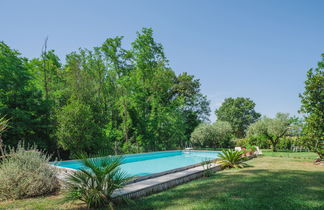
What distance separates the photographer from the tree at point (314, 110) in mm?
9164

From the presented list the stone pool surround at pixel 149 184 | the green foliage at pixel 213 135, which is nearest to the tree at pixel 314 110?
the stone pool surround at pixel 149 184

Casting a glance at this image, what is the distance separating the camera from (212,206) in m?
3.57

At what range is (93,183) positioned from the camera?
3.91 m

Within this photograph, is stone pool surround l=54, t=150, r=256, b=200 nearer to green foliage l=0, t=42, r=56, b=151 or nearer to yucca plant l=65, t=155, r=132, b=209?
yucca plant l=65, t=155, r=132, b=209

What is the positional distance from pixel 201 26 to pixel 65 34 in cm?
1120

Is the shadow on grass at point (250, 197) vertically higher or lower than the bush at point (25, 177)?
lower

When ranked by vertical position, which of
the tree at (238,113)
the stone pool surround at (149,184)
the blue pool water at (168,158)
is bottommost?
the blue pool water at (168,158)

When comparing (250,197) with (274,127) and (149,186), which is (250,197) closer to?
(149,186)

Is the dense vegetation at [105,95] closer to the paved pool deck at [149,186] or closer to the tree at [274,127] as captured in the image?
the paved pool deck at [149,186]

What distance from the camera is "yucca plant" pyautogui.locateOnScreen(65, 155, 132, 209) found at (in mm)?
3838

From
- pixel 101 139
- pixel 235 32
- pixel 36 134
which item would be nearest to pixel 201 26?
pixel 235 32

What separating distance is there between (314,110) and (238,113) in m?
32.7

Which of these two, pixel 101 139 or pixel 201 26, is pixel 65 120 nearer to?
pixel 101 139

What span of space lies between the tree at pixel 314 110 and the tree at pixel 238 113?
31264 millimetres
